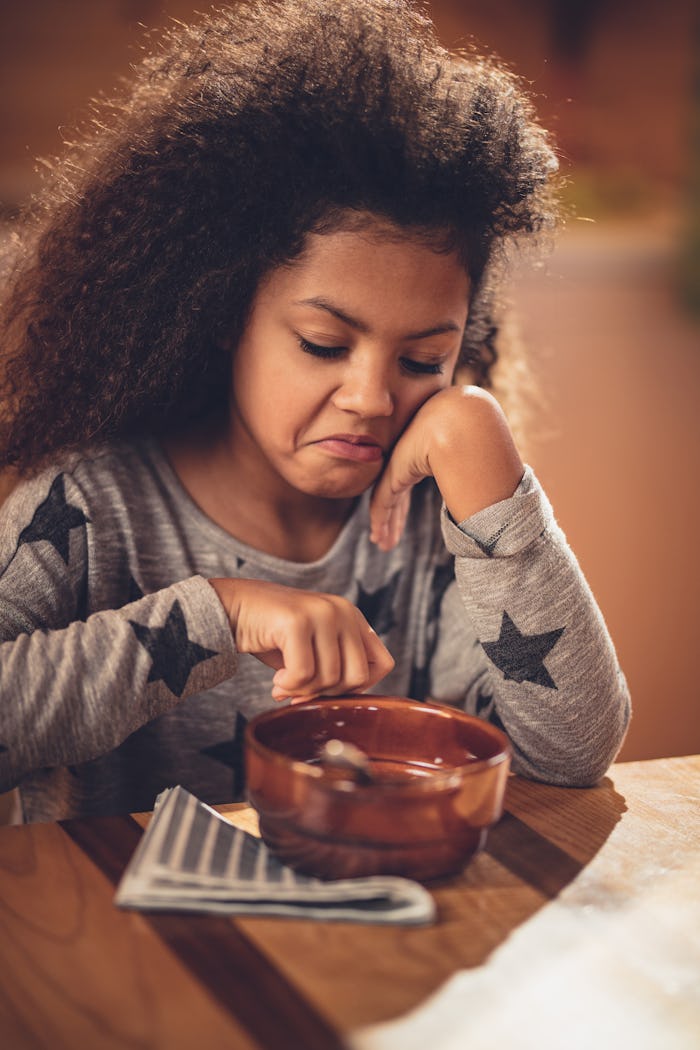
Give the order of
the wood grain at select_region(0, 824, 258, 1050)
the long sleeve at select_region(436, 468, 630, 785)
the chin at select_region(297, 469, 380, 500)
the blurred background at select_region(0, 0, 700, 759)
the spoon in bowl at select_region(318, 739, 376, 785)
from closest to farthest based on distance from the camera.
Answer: the wood grain at select_region(0, 824, 258, 1050)
the spoon in bowl at select_region(318, 739, 376, 785)
the long sleeve at select_region(436, 468, 630, 785)
the chin at select_region(297, 469, 380, 500)
the blurred background at select_region(0, 0, 700, 759)

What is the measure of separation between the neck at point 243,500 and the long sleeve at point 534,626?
282 millimetres

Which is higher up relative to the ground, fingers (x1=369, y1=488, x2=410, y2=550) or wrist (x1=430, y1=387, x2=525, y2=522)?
wrist (x1=430, y1=387, x2=525, y2=522)

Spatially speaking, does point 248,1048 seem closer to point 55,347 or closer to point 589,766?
point 589,766

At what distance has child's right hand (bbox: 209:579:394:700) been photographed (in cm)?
75

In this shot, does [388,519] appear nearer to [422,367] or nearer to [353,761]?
[422,367]

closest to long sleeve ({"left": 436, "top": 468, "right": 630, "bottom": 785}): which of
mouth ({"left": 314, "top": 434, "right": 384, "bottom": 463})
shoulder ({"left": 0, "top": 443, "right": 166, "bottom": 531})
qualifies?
mouth ({"left": 314, "top": 434, "right": 384, "bottom": 463})

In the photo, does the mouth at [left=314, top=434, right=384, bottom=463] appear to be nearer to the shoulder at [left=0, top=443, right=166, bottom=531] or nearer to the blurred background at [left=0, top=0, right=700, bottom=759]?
the shoulder at [left=0, top=443, right=166, bottom=531]

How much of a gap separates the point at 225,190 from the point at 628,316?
206 centimetres

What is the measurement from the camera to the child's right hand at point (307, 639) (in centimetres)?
75

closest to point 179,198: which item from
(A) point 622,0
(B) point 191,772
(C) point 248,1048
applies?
(B) point 191,772

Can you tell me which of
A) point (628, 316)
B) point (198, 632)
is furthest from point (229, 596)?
point (628, 316)

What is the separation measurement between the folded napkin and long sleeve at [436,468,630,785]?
0.32 metres

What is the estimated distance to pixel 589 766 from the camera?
0.85 meters

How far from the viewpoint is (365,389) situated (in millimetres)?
938
